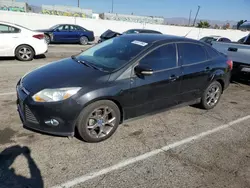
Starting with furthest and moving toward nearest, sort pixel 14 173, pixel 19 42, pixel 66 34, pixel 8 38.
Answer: pixel 66 34, pixel 19 42, pixel 8 38, pixel 14 173

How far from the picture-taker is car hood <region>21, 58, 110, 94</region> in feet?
10.0

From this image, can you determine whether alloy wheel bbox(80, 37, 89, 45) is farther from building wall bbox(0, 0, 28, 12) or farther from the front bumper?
building wall bbox(0, 0, 28, 12)

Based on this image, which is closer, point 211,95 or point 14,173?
point 14,173

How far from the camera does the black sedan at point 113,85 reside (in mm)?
2992

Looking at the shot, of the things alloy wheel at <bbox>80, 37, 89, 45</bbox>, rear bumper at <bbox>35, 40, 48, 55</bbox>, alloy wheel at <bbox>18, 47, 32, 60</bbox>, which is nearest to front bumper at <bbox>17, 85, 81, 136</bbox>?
alloy wheel at <bbox>18, 47, 32, 60</bbox>

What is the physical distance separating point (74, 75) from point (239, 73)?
5.47 metres

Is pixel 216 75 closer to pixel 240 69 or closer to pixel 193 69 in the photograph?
pixel 193 69

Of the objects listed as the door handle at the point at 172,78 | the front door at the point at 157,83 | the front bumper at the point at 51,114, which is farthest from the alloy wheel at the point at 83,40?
the front bumper at the point at 51,114

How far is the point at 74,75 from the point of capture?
3.26 metres

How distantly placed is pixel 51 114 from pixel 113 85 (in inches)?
36.9

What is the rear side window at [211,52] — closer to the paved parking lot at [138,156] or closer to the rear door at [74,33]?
the paved parking lot at [138,156]

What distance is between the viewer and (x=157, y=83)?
3.64 m

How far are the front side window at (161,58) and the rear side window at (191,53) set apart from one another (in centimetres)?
22

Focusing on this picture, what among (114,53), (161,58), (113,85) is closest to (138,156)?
(113,85)
